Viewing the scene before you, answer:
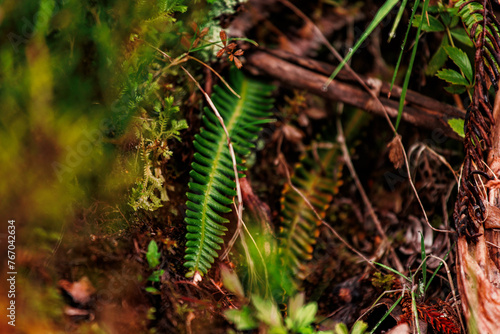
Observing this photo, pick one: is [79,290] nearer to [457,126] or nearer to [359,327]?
[359,327]

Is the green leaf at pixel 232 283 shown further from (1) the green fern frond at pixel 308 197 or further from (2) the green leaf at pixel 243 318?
(1) the green fern frond at pixel 308 197

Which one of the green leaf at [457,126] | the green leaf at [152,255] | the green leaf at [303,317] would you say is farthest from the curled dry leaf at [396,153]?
the green leaf at [152,255]

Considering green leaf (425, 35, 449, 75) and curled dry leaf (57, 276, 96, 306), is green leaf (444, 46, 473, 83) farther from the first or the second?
curled dry leaf (57, 276, 96, 306)

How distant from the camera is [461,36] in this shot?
1.48 metres

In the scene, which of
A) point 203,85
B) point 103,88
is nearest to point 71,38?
point 103,88

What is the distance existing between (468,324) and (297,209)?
832mm

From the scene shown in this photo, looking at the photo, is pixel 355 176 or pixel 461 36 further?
pixel 355 176

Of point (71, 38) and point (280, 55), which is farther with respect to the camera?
point (280, 55)

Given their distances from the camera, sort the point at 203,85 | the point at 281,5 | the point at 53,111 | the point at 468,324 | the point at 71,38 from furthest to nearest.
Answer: the point at 281,5 → the point at 203,85 → the point at 71,38 → the point at 53,111 → the point at 468,324

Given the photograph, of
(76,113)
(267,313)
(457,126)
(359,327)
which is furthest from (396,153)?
(76,113)

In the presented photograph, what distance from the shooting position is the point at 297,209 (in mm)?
1754

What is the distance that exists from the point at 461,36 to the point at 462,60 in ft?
0.73

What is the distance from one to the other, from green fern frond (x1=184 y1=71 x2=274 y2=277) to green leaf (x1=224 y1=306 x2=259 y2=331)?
0.57 ft

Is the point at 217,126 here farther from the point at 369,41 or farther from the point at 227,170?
the point at 369,41
